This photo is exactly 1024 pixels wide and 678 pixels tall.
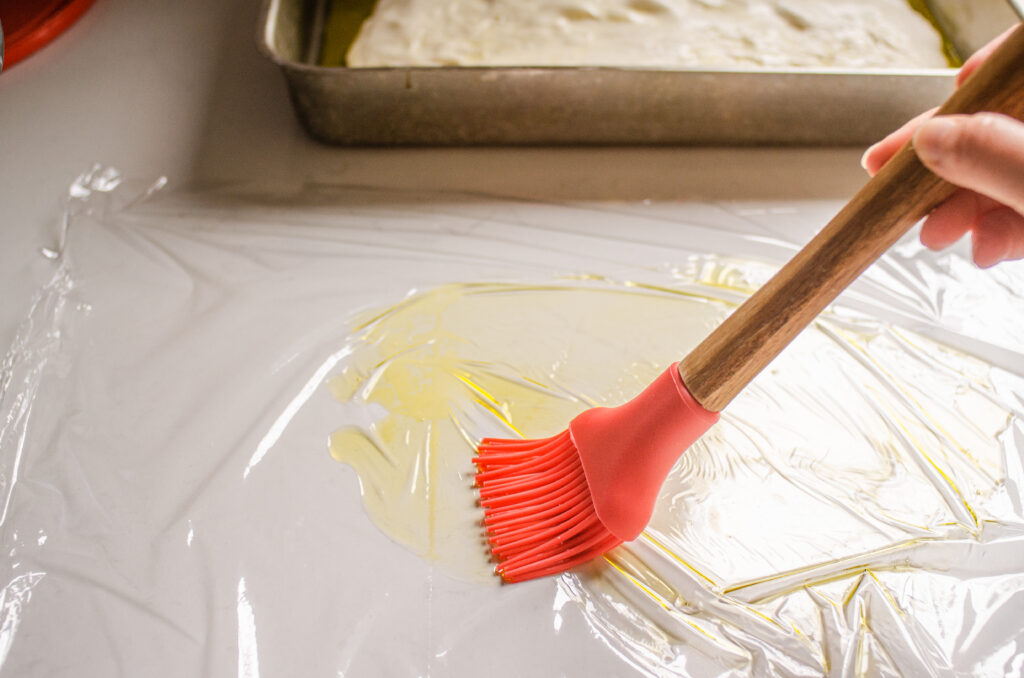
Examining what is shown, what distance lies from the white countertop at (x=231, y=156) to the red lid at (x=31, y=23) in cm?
2

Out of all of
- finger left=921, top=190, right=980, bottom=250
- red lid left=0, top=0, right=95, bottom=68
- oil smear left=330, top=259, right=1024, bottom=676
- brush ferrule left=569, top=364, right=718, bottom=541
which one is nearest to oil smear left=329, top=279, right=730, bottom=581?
oil smear left=330, top=259, right=1024, bottom=676

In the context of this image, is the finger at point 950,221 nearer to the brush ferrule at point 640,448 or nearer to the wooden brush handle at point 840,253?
the wooden brush handle at point 840,253

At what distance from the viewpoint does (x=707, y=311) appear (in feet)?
3.25

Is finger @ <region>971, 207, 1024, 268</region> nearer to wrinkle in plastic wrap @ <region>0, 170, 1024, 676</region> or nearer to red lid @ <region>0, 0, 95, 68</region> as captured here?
wrinkle in plastic wrap @ <region>0, 170, 1024, 676</region>

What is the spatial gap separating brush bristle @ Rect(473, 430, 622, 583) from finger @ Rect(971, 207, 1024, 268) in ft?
1.45

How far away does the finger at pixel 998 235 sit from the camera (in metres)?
0.76

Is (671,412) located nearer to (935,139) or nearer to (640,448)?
(640,448)

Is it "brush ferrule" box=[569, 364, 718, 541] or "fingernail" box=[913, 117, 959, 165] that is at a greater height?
"fingernail" box=[913, 117, 959, 165]

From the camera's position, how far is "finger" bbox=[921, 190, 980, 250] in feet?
2.46

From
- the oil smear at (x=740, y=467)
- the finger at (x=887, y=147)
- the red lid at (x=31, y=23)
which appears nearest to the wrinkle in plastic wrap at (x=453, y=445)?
the oil smear at (x=740, y=467)

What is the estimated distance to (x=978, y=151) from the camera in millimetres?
545

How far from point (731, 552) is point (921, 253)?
523 mm

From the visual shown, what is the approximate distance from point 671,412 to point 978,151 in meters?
0.32

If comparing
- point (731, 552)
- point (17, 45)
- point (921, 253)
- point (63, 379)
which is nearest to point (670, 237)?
point (921, 253)
